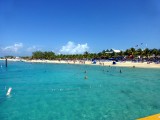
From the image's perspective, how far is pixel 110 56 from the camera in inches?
5837

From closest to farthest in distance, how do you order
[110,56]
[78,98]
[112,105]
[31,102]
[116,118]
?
[116,118] → [112,105] → [31,102] → [78,98] → [110,56]

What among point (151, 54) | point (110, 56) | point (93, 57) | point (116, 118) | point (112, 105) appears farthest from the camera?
point (93, 57)

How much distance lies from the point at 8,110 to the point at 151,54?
108505mm

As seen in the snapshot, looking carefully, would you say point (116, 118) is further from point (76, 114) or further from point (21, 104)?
point (21, 104)

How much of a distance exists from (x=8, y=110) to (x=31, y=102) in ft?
13.7

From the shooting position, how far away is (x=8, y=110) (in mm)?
24609

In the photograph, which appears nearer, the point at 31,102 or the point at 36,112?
the point at 36,112

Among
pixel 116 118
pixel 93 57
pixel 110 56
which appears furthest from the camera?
pixel 93 57

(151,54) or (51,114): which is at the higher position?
(151,54)

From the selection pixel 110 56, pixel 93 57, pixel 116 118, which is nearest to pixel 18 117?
pixel 116 118

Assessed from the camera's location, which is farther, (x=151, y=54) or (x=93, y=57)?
(x=93, y=57)

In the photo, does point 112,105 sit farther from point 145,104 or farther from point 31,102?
point 31,102

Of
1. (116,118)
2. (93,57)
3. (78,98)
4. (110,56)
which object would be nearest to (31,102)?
(78,98)

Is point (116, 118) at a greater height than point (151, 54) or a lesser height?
lesser
